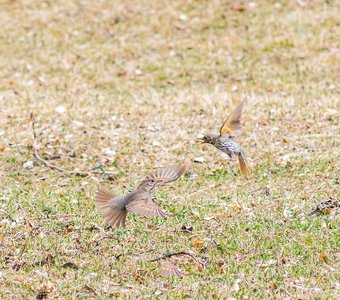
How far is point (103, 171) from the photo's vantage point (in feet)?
27.8

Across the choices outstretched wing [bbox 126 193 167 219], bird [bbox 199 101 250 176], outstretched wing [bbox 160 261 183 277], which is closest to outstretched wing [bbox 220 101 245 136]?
bird [bbox 199 101 250 176]

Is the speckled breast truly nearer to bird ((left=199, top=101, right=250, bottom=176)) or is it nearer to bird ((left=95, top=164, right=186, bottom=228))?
bird ((left=199, top=101, right=250, bottom=176))

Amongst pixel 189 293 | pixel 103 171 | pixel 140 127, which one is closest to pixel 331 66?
pixel 140 127

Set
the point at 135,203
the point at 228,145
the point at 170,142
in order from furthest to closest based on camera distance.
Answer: the point at 170,142 < the point at 228,145 < the point at 135,203

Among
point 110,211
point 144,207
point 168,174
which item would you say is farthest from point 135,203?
point 168,174

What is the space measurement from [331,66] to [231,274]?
7468mm

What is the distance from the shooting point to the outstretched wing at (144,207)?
5766 millimetres

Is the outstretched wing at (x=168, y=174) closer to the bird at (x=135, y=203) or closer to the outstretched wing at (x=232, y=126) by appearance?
the bird at (x=135, y=203)

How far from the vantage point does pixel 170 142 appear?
9.23 metres

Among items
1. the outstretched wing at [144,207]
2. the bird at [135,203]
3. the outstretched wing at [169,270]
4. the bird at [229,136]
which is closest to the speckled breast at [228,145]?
the bird at [229,136]

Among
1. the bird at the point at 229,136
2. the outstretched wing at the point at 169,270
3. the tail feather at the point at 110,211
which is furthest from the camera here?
the bird at the point at 229,136

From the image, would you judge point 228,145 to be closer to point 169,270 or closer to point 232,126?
point 232,126

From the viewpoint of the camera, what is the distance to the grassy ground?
582cm

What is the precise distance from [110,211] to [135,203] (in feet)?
0.73
